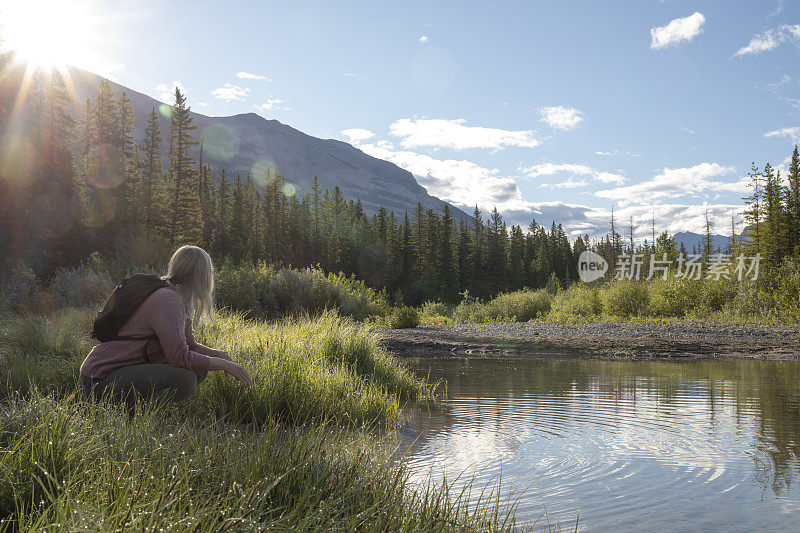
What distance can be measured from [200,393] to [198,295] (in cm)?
155

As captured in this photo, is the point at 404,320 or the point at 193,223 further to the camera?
the point at 193,223

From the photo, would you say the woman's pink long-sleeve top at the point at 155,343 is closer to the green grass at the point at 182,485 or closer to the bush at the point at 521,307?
the green grass at the point at 182,485

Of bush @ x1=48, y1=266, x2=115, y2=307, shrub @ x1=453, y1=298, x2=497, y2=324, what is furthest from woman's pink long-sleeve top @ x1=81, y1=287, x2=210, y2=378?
shrub @ x1=453, y1=298, x2=497, y2=324

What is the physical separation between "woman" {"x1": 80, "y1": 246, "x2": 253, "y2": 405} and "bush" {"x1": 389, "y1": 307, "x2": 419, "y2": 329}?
17.1m

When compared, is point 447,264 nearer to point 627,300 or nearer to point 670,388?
point 627,300

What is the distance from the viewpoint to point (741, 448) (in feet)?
17.7

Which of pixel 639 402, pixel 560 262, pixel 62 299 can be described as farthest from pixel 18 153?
pixel 560 262

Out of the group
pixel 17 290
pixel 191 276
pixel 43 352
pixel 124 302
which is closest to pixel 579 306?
pixel 17 290

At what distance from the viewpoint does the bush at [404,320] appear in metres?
21.6

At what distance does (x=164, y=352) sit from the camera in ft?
14.6

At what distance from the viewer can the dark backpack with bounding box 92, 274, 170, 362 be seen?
14.1 ft

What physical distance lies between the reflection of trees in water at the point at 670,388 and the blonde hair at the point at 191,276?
2350mm

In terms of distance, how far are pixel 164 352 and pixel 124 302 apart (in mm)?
487

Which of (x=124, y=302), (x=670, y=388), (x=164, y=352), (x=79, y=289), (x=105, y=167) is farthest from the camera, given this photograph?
(x=105, y=167)
